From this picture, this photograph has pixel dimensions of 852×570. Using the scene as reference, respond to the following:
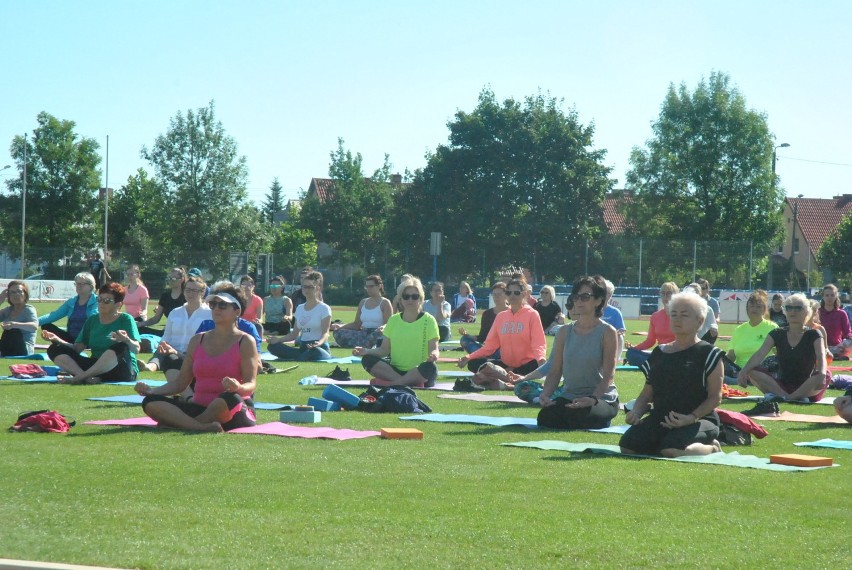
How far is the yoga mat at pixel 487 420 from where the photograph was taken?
1032cm

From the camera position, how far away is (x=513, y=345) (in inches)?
555

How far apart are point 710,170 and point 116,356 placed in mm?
50535

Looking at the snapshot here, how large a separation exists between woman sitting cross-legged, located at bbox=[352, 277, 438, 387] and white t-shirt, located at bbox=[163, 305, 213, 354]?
2138 mm

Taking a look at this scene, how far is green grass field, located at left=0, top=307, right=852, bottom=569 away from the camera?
203 inches

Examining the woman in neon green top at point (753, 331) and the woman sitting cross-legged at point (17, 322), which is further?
the woman sitting cross-legged at point (17, 322)

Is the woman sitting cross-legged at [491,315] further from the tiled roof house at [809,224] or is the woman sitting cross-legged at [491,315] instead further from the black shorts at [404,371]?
the tiled roof house at [809,224]

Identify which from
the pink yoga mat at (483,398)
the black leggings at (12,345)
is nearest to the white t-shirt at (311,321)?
the black leggings at (12,345)

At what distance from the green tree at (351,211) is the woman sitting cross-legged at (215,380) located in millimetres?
59065

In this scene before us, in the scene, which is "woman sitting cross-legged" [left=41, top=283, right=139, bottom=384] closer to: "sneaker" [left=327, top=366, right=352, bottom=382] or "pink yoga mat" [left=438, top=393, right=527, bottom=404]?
"sneaker" [left=327, top=366, right=352, bottom=382]

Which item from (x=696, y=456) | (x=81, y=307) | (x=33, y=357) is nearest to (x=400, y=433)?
(x=696, y=456)

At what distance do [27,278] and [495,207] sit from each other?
22.2m

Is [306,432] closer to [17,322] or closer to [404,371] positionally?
[404,371]

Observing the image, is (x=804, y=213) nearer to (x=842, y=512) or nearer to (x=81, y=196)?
(x=81, y=196)

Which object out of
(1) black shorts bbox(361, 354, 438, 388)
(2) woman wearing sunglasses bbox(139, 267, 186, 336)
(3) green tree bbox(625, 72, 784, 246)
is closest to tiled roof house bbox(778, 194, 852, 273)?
(3) green tree bbox(625, 72, 784, 246)
